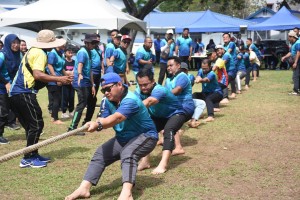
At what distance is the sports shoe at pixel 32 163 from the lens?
6.28 metres

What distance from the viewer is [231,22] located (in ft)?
93.2

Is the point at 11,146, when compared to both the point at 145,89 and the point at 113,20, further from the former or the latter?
the point at 113,20

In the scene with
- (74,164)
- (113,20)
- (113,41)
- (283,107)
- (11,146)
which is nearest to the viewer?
(74,164)

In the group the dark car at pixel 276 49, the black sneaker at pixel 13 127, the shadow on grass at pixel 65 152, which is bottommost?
the shadow on grass at pixel 65 152

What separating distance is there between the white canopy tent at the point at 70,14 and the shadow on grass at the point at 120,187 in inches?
288

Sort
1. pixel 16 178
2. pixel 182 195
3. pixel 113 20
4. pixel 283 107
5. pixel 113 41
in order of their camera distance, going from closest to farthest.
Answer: pixel 182 195, pixel 16 178, pixel 113 41, pixel 283 107, pixel 113 20

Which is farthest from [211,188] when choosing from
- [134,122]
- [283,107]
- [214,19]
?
[214,19]

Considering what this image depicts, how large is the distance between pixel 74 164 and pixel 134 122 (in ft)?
5.81

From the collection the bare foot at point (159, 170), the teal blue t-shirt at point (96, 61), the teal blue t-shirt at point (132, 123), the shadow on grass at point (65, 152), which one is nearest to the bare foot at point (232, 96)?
the teal blue t-shirt at point (96, 61)

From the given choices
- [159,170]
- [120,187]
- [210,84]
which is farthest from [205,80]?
[120,187]

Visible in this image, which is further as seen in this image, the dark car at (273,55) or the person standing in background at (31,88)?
the dark car at (273,55)

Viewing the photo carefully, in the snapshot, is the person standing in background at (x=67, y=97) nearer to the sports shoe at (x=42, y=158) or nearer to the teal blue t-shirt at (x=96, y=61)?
the teal blue t-shirt at (x=96, y=61)

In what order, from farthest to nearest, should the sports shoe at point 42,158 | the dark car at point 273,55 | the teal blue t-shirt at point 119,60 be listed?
the dark car at point 273,55 → the teal blue t-shirt at point 119,60 → the sports shoe at point 42,158

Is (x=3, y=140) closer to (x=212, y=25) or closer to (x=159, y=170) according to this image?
(x=159, y=170)
